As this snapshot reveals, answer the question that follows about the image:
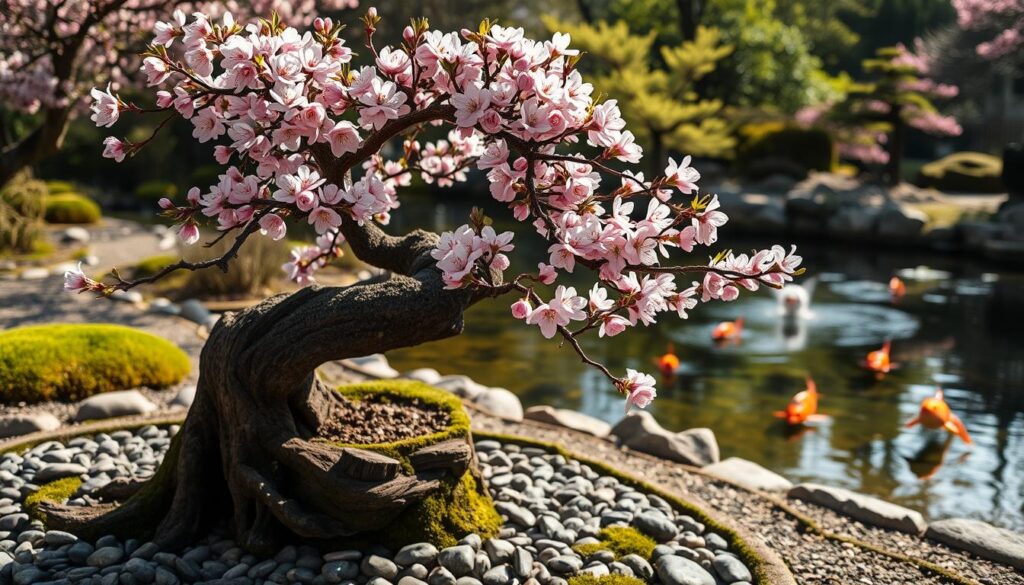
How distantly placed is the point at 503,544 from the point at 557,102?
1.95m

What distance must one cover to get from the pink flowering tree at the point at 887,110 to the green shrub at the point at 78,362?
59.3 ft

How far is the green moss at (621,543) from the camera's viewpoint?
159 inches

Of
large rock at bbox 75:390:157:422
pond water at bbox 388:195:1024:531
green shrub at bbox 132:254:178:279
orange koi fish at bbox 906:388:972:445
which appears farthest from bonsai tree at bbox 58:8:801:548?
green shrub at bbox 132:254:178:279

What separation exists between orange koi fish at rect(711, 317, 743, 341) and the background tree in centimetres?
1040

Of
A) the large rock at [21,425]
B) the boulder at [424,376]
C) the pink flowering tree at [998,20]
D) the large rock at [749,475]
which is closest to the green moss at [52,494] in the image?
the large rock at [21,425]

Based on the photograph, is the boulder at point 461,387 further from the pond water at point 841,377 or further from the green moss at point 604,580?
the green moss at point 604,580

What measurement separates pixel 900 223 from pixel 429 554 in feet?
51.7

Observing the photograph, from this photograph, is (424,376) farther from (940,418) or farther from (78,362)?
(940,418)

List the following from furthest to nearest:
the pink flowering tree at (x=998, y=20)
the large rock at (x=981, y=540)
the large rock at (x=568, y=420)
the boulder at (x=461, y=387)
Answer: the pink flowering tree at (x=998, y=20) < the boulder at (x=461, y=387) < the large rock at (x=568, y=420) < the large rock at (x=981, y=540)

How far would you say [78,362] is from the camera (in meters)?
6.39

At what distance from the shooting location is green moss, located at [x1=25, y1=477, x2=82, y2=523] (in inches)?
166

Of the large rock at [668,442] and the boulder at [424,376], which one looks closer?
the large rock at [668,442]

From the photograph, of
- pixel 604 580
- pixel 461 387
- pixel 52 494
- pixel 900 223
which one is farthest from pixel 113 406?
pixel 900 223

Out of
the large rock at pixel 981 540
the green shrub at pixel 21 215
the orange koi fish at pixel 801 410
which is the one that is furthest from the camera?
the green shrub at pixel 21 215
